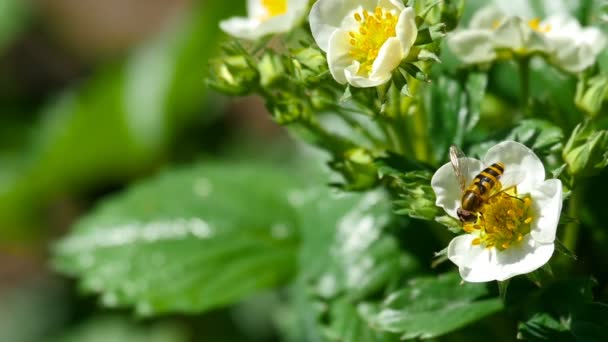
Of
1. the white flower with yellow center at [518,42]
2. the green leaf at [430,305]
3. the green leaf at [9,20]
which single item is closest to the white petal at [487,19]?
the white flower with yellow center at [518,42]

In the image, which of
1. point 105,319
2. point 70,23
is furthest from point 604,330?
point 70,23

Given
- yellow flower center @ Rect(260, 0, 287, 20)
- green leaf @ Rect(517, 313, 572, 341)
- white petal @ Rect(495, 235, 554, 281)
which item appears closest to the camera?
white petal @ Rect(495, 235, 554, 281)

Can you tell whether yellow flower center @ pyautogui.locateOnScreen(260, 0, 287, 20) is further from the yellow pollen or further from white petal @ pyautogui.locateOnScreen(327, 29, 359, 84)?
the yellow pollen

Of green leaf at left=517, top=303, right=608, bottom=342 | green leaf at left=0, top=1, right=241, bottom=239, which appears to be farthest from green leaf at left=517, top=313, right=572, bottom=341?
green leaf at left=0, top=1, right=241, bottom=239

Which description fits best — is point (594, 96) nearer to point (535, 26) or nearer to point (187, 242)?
point (535, 26)

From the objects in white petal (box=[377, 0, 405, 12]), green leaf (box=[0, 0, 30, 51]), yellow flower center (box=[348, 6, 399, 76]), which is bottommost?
yellow flower center (box=[348, 6, 399, 76])

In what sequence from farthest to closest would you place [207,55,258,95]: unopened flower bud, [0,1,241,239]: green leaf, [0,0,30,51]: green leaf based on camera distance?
[0,0,30,51]: green leaf < [0,1,241,239]: green leaf < [207,55,258,95]: unopened flower bud
